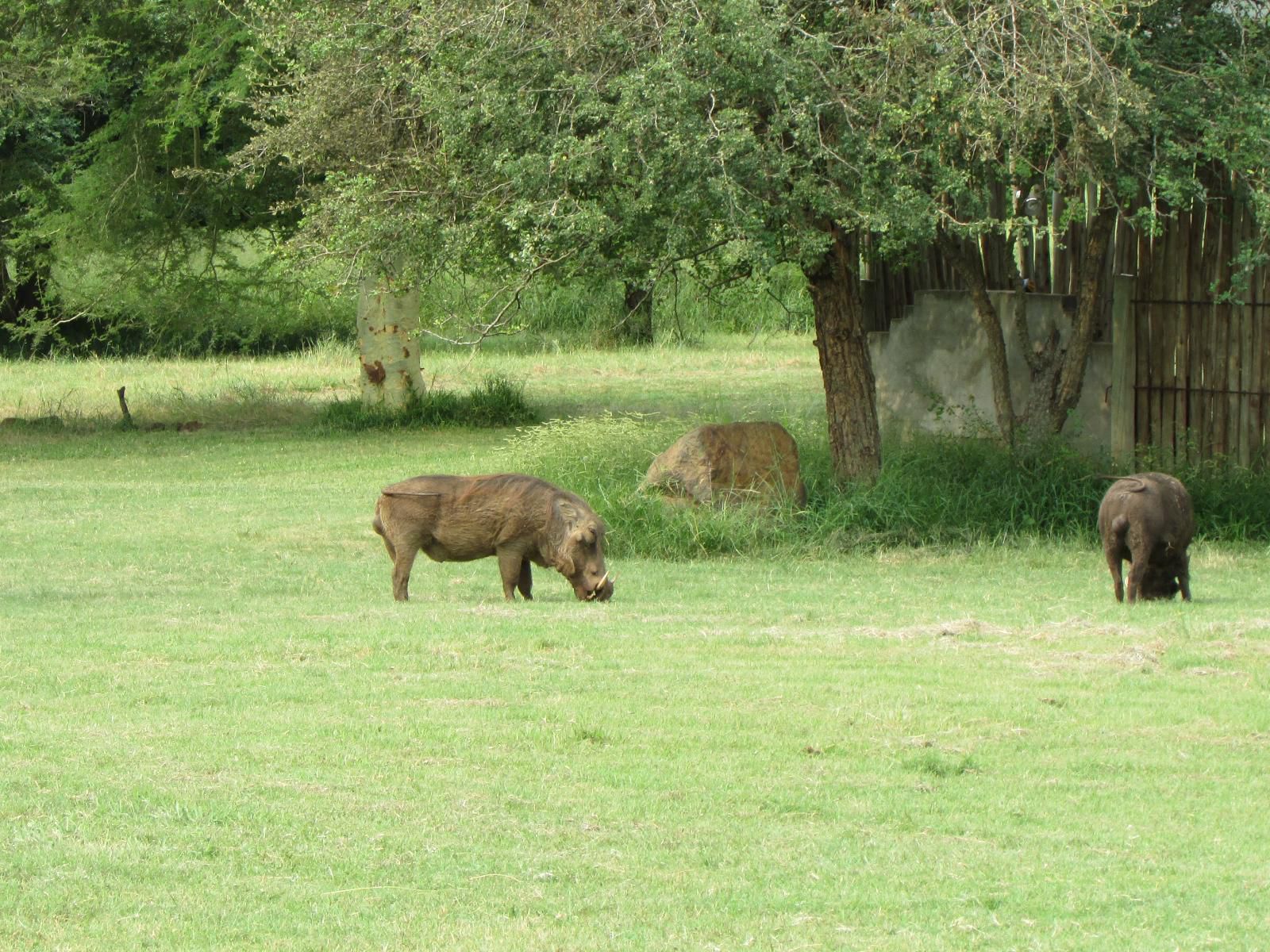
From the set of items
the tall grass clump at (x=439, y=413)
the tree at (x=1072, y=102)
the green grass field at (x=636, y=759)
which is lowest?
the green grass field at (x=636, y=759)

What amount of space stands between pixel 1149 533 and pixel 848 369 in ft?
17.5

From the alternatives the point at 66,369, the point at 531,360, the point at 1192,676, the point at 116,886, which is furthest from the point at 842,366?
the point at 66,369

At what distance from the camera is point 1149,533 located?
1153 centimetres

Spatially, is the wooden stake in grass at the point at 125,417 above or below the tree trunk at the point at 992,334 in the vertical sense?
below

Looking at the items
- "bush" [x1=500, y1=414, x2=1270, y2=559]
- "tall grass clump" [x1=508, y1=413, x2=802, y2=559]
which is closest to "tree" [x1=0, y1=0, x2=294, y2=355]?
"tall grass clump" [x1=508, y1=413, x2=802, y2=559]

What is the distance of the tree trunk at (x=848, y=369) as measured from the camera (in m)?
16.3

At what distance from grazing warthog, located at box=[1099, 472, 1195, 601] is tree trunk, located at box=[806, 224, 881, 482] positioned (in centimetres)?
461

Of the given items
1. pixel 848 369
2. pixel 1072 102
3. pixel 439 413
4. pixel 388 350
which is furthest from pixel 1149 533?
pixel 388 350

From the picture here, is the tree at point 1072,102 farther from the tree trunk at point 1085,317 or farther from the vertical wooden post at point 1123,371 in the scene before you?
the vertical wooden post at point 1123,371

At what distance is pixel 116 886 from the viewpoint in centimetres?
586

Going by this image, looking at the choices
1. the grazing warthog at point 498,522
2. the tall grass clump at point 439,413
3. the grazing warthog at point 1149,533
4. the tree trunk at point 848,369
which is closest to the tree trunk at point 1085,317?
the tree trunk at point 848,369

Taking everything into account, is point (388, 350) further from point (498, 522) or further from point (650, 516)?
point (498, 522)

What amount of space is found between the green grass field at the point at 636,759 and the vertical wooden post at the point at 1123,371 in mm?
2895

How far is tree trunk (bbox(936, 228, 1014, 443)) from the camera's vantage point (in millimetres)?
17078
